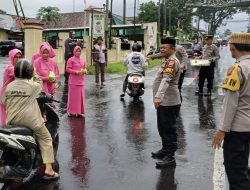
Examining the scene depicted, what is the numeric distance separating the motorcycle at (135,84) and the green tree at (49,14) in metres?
51.6

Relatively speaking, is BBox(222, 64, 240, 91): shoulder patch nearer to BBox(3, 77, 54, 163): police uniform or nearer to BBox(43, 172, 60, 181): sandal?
BBox(3, 77, 54, 163): police uniform

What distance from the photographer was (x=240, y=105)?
4391 mm

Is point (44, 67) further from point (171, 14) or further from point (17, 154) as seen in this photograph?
point (171, 14)

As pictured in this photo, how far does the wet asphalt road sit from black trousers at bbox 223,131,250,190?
103 centimetres

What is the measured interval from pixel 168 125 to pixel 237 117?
2201 mm

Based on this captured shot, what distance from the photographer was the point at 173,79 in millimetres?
6465

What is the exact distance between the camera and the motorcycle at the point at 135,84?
1241 centimetres

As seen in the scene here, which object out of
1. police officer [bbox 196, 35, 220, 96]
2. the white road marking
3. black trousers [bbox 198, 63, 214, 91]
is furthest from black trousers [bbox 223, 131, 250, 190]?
black trousers [bbox 198, 63, 214, 91]

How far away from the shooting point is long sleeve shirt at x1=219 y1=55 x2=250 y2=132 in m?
4.29

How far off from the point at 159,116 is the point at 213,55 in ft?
24.4

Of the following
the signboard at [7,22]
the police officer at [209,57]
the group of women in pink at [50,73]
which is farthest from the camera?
the signboard at [7,22]

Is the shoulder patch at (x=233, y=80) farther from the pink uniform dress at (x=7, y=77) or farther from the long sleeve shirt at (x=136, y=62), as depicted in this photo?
the long sleeve shirt at (x=136, y=62)

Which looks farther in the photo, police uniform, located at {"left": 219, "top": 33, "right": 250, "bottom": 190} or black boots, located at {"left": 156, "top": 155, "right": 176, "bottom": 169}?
black boots, located at {"left": 156, "top": 155, "right": 176, "bottom": 169}

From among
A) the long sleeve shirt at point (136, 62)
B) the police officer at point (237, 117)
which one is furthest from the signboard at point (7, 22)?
the police officer at point (237, 117)
